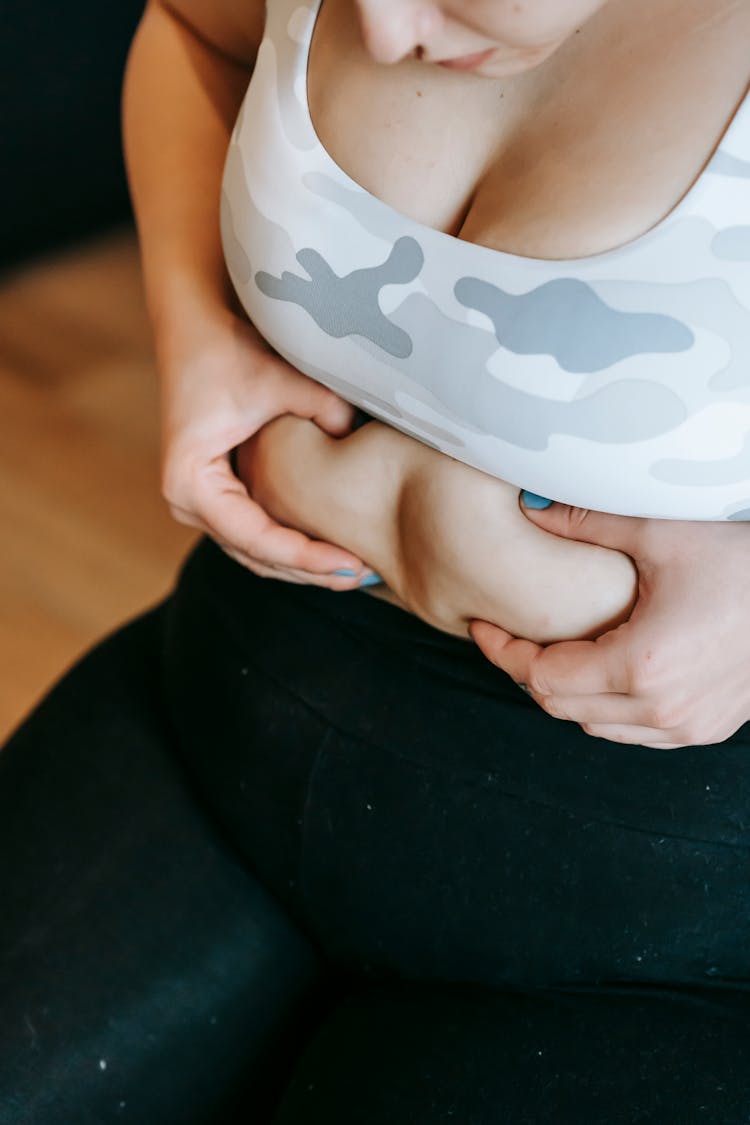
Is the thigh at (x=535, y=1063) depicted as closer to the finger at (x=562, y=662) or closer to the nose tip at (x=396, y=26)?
the finger at (x=562, y=662)

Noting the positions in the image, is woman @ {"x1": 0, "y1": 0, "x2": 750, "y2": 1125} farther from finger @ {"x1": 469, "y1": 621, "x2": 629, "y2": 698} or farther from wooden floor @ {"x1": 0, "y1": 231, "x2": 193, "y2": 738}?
wooden floor @ {"x1": 0, "y1": 231, "x2": 193, "y2": 738}

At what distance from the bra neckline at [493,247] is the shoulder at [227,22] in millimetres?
174

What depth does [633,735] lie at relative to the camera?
2.23ft

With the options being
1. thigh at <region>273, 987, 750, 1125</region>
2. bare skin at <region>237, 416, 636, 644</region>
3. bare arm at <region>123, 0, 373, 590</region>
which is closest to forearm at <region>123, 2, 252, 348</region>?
bare arm at <region>123, 0, 373, 590</region>

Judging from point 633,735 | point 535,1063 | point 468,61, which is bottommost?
point 535,1063

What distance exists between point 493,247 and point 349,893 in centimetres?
40

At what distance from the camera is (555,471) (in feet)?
2.03

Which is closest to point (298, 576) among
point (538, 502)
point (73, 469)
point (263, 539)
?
point (263, 539)

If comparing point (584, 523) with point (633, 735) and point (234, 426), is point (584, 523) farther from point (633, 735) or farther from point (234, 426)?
point (234, 426)

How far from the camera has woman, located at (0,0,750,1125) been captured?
59 centimetres

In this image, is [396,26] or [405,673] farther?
[405,673]

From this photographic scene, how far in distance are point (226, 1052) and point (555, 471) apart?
45cm

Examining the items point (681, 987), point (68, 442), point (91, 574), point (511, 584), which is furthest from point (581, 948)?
point (68, 442)

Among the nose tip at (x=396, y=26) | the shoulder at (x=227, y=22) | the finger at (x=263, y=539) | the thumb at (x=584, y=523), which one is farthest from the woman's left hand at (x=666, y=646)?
the shoulder at (x=227, y=22)
